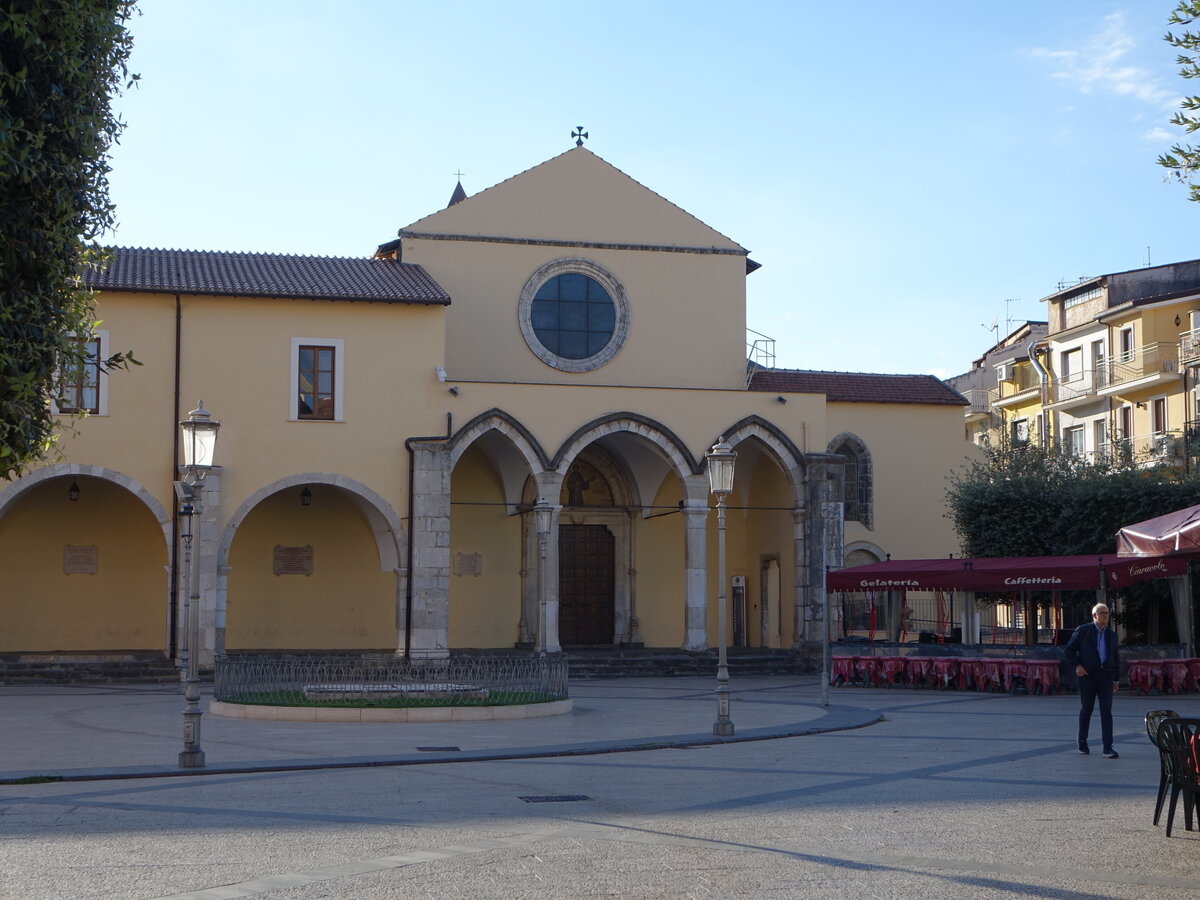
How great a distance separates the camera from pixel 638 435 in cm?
2947

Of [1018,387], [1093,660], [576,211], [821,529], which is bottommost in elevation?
[1093,660]

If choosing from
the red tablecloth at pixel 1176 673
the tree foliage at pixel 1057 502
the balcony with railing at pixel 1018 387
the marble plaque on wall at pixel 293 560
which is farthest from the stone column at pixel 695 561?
the balcony with railing at pixel 1018 387

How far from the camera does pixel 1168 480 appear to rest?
1187 inches

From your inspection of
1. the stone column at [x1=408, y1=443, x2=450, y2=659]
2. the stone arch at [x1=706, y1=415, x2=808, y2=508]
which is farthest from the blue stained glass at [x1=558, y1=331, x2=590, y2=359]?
the stone column at [x1=408, y1=443, x2=450, y2=659]

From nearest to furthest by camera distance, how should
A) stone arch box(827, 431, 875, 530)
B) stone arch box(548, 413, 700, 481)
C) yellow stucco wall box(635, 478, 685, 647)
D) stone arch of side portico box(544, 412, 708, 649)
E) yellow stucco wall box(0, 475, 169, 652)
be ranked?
yellow stucco wall box(0, 475, 169, 652) → stone arch box(548, 413, 700, 481) → stone arch of side portico box(544, 412, 708, 649) → yellow stucco wall box(635, 478, 685, 647) → stone arch box(827, 431, 875, 530)

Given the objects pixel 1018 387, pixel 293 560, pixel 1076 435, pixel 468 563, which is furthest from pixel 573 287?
pixel 1018 387

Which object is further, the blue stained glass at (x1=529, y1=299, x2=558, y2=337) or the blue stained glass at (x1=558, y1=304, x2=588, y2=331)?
the blue stained glass at (x1=558, y1=304, x2=588, y2=331)

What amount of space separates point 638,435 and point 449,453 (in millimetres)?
4059

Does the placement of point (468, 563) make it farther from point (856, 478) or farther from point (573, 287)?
point (856, 478)

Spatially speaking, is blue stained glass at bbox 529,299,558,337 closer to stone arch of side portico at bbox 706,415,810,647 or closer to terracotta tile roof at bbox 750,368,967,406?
stone arch of side portico at bbox 706,415,810,647

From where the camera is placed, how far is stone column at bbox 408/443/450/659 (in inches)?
1077

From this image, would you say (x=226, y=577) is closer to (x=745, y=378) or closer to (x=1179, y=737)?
(x=745, y=378)

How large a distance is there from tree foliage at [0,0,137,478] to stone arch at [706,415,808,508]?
2307 cm

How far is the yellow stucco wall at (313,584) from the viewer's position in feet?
96.9
